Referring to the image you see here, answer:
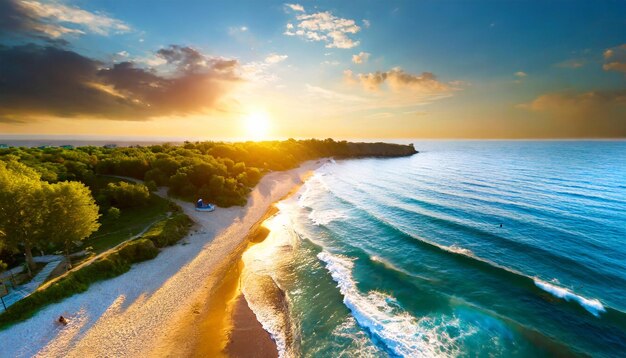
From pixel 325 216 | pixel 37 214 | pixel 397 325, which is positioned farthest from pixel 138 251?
pixel 397 325

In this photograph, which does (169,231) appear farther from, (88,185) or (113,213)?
(88,185)

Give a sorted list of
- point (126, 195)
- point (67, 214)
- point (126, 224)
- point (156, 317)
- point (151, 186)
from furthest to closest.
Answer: point (151, 186) → point (126, 195) → point (126, 224) → point (67, 214) → point (156, 317)

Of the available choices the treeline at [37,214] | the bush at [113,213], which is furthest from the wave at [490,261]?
the bush at [113,213]

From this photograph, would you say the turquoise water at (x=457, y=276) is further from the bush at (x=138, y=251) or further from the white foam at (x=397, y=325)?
the bush at (x=138, y=251)

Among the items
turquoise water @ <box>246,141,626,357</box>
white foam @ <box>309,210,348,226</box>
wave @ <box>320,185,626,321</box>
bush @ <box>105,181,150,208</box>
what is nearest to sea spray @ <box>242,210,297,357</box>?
turquoise water @ <box>246,141,626,357</box>

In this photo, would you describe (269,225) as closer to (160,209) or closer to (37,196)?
(160,209)
